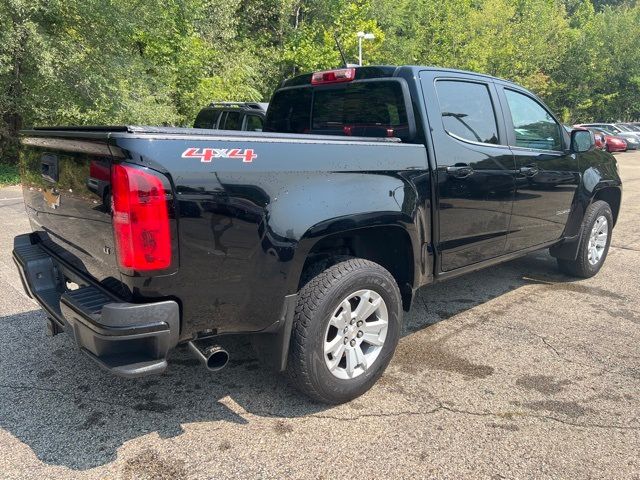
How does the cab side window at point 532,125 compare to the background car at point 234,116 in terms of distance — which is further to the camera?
the background car at point 234,116

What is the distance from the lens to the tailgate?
2.38 metres

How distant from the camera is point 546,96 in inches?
1683

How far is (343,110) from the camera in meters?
3.97

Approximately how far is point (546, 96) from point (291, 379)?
45719 mm

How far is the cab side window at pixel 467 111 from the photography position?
3672mm

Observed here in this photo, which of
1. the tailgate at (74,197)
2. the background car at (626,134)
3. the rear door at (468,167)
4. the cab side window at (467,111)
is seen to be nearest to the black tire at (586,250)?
the rear door at (468,167)

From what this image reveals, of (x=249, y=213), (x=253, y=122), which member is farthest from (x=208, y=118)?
(x=249, y=213)

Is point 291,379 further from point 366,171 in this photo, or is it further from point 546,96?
point 546,96

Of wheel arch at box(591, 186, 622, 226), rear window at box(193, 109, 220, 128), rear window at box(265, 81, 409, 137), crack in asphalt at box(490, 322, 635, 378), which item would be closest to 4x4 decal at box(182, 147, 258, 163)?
rear window at box(265, 81, 409, 137)

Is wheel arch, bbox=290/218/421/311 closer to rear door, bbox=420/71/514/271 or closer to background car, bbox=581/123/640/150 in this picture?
rear door, bbox=420/71/514/271

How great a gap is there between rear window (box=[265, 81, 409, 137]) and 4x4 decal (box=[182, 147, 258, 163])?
1.39 meters

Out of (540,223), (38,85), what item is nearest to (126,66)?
(38,85)

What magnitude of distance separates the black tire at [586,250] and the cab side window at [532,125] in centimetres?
93

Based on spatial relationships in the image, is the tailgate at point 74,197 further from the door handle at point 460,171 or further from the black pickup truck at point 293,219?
the door handle at point 460,171
